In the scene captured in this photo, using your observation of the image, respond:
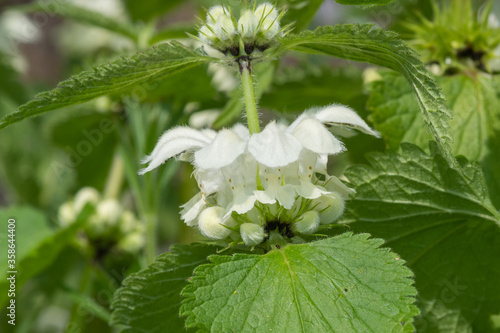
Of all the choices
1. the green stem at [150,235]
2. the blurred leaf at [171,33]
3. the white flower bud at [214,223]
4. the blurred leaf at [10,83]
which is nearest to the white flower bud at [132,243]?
the green stem at [150,235]

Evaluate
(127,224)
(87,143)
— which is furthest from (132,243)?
(87,143)

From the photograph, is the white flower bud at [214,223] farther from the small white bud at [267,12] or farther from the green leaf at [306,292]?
the small white bud at [267,12]

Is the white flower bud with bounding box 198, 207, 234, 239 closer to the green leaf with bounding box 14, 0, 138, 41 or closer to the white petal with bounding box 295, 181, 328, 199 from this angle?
the white petal with bounding box 295, 181, 328, 199

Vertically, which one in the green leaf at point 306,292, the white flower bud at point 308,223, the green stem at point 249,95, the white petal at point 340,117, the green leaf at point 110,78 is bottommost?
the green leaf at point 306,292

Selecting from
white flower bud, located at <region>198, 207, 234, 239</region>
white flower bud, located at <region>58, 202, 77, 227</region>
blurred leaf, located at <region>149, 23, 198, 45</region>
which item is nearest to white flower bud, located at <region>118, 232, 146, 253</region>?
white flower bud, located at <region>58, 202, 77, 227</region>

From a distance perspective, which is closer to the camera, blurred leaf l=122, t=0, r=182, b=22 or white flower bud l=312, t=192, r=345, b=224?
white flower bud l=312, t=192, r=345, b=224

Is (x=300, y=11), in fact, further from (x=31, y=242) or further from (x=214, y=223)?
(x=31, y=242)
